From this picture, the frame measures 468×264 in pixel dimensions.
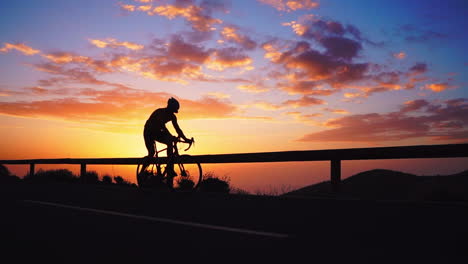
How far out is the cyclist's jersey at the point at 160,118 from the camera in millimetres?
12914

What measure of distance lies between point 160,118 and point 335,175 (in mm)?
4967

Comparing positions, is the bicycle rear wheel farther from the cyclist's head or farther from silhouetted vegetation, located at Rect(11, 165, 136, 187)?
silhouetted vegetation, located at Rect(11, 165, 136, 187)

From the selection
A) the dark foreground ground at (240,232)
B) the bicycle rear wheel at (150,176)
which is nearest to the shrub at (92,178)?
Answer: the bicycle rear wheel at (150,176)

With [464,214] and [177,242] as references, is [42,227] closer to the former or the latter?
[177,242]

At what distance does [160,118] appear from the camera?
12992 mm

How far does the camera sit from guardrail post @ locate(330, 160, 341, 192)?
33.3ft

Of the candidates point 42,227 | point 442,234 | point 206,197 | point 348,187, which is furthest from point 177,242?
point 348,187

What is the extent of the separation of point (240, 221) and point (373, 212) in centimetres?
212

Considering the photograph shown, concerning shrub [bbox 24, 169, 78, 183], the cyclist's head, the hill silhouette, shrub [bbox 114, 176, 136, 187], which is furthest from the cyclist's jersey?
shrub [bbox 24, 169, 78, 183]

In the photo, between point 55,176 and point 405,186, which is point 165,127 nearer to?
point 405,186

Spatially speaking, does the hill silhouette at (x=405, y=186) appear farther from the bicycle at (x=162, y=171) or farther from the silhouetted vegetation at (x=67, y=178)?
the silhouetted vegetation at (x=67, y=178)

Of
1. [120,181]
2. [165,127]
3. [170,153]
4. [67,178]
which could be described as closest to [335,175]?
[170,153]

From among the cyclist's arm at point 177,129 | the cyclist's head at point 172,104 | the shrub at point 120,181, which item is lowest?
the shrub at point 120,181

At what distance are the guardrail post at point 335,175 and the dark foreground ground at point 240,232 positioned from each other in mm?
729
